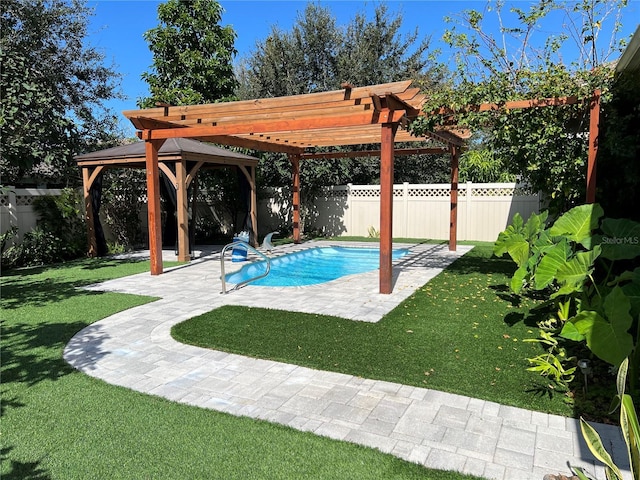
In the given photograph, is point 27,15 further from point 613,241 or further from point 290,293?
point 613,241

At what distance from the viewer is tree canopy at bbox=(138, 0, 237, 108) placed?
1483 cm

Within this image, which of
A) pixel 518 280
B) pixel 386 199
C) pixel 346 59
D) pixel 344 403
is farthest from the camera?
pixel 346 59

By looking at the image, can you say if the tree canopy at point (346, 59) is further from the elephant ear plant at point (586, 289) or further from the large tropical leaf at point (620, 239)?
the large tropical leaf at point (620, 239)

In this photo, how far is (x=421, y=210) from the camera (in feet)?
47.3

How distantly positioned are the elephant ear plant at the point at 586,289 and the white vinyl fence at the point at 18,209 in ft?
33.1

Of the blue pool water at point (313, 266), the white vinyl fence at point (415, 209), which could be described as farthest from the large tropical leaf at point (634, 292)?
the white vinyl fence at point (415, 209)

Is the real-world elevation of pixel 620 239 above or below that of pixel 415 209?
below

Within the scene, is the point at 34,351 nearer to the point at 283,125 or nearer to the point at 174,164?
the point at 283,125

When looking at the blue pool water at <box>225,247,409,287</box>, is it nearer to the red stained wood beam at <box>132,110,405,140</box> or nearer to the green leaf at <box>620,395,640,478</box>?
the red stained wood beam at <box>132,110,405,140</box>

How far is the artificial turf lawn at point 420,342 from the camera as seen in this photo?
359cm

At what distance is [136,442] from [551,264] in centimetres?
380

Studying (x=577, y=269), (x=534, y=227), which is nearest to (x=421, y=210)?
(x=534, y=227)

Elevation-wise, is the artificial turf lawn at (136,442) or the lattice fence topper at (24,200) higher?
the lattice fence topper at (24,200)

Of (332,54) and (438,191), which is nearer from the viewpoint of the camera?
(438,191)
